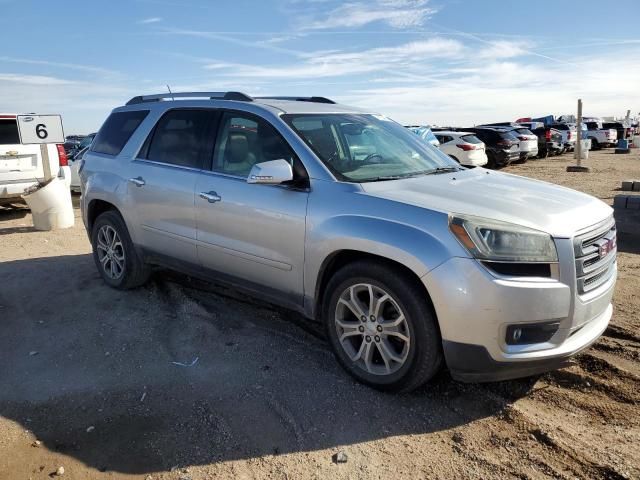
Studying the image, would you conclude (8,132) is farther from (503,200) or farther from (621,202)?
(621,202)

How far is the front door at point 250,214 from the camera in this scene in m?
3.72

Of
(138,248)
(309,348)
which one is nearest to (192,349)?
(309,348)

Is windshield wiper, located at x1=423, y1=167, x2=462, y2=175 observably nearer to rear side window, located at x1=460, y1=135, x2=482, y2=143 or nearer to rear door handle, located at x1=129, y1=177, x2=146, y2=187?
rear door handle, located at x1=129, y1=177, x2=146, y2=187

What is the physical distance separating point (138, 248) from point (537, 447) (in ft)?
12.4

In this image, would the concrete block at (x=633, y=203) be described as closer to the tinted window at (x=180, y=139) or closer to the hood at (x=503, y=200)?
the hood at (x=503, y=200)

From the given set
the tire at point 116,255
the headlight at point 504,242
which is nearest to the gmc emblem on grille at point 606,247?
the headlight at point 504,242

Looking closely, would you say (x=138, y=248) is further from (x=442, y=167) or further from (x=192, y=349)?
(x=442, y=167)

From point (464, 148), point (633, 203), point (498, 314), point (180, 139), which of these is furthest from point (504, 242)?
point (464, 148)

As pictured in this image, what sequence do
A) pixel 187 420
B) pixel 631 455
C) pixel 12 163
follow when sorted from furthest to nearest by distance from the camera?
pixel 12 163 → pixel 187 420 → pixel 631 455

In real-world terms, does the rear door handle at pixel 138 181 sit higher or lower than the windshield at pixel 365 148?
lower

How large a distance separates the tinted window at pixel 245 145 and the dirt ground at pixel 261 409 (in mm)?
1325

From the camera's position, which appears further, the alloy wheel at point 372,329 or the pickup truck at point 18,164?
the pickup truck at point 18,164

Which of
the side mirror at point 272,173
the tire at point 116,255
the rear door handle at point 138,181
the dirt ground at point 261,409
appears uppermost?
the side mirror at point 272,173

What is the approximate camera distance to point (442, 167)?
430cm
